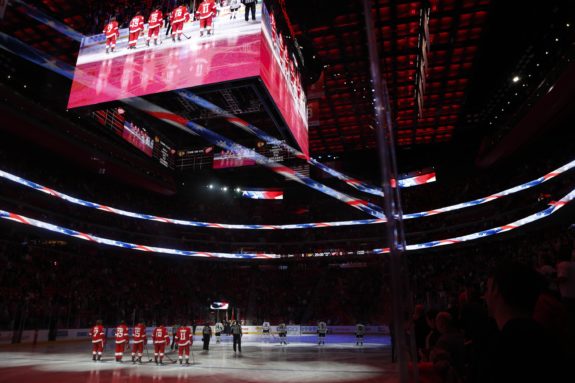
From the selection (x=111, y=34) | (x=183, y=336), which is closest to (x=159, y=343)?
(x=183, y=336)

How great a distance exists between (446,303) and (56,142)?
88.5ft

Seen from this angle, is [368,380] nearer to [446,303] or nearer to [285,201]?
[446,303]

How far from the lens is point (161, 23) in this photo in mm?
11094

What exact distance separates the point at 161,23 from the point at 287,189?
2851 centimetres

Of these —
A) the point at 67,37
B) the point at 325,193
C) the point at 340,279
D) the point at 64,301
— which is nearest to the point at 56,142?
the point at 67,37

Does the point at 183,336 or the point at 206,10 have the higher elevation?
the point at 206,10

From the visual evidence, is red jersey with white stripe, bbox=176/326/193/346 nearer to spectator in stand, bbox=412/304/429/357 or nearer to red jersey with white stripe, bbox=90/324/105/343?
red jersey with white stripe, bbox=90/324/105/343

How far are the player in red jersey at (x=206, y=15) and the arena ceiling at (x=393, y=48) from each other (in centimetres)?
316

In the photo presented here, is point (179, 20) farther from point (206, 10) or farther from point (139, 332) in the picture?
point (139, 332)

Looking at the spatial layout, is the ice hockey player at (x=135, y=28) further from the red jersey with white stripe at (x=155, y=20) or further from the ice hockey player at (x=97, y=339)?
the ice hockey player at (x=97, y=339)

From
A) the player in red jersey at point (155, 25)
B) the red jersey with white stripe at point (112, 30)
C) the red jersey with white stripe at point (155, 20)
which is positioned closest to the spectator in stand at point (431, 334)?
the player in red jersey at point (155, 25)

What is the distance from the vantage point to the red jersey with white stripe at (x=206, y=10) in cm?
1036

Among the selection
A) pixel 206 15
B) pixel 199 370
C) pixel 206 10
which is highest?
pixel 206 10

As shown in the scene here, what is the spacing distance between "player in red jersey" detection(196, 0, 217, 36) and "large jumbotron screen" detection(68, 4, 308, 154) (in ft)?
0.42
